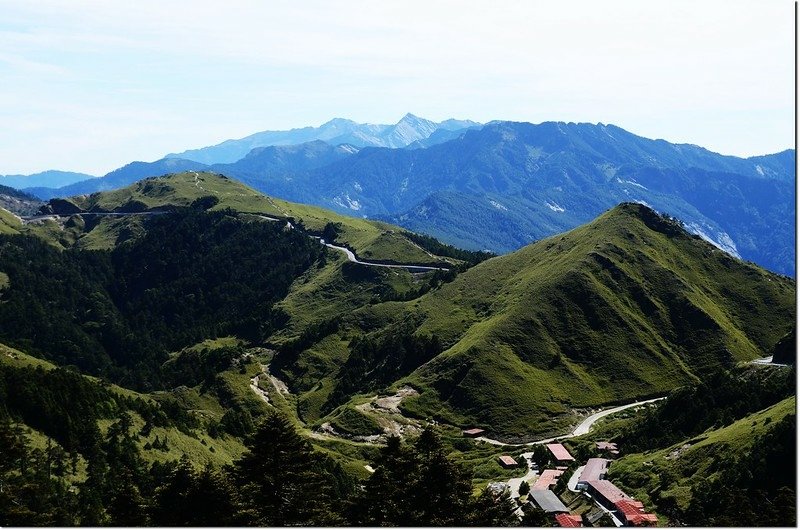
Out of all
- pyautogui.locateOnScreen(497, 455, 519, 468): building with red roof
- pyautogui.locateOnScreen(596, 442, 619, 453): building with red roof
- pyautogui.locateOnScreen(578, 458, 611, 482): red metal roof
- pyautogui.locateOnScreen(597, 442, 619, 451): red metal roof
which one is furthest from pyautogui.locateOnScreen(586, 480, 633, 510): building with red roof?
pyautogui.locateOnScreen(597, 442, 619, 451): red metal roof

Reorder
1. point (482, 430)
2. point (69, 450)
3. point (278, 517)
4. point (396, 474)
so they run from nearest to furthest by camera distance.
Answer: point (278, 517) < point (396, 474) < point (69, 450) < point (482, 430)

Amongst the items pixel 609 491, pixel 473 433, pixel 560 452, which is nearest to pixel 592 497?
pixel 609 491

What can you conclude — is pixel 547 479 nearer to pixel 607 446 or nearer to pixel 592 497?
pixel 592 497

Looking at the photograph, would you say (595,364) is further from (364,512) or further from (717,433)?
(364,512)

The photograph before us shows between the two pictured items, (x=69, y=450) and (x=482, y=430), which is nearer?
(x=69, y=450)

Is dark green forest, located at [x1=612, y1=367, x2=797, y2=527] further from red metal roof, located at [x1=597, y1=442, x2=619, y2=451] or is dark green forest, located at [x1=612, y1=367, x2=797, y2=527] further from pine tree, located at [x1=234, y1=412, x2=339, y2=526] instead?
pine tree, located at [x1=234, y1=412, x2=339, y2=526]

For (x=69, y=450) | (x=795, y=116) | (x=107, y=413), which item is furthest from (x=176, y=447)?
(x=795, y=116)

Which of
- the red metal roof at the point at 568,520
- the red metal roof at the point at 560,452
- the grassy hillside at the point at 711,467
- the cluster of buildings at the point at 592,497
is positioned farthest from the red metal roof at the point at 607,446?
the red metal roof at the point at 568,520
